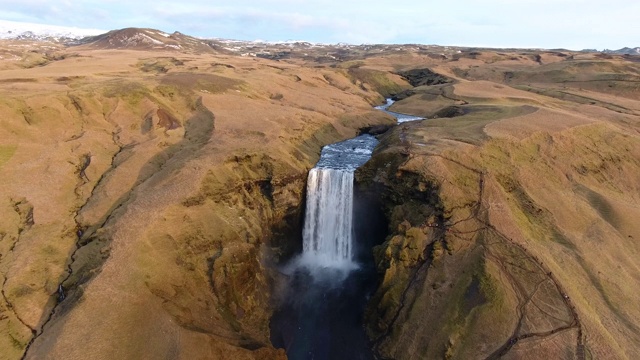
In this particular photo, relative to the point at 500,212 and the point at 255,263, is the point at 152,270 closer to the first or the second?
the point at 255,263

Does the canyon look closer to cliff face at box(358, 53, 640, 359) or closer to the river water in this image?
cliff face at box(358, 53, 640, 359)

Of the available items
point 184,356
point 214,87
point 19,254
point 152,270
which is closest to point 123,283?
point 152,270

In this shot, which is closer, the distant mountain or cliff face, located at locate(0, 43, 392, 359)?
cliff face, located at locate(0, 43, 392, 359)

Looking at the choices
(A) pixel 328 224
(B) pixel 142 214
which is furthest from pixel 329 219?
(B) pixel 142 214

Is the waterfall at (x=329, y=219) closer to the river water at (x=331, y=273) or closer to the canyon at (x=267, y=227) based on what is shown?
the river water at (x=331, y=273)

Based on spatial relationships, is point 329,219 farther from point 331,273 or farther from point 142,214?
point 142,214

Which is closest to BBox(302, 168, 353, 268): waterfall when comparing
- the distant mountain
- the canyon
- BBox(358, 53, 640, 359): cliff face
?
the canyon
